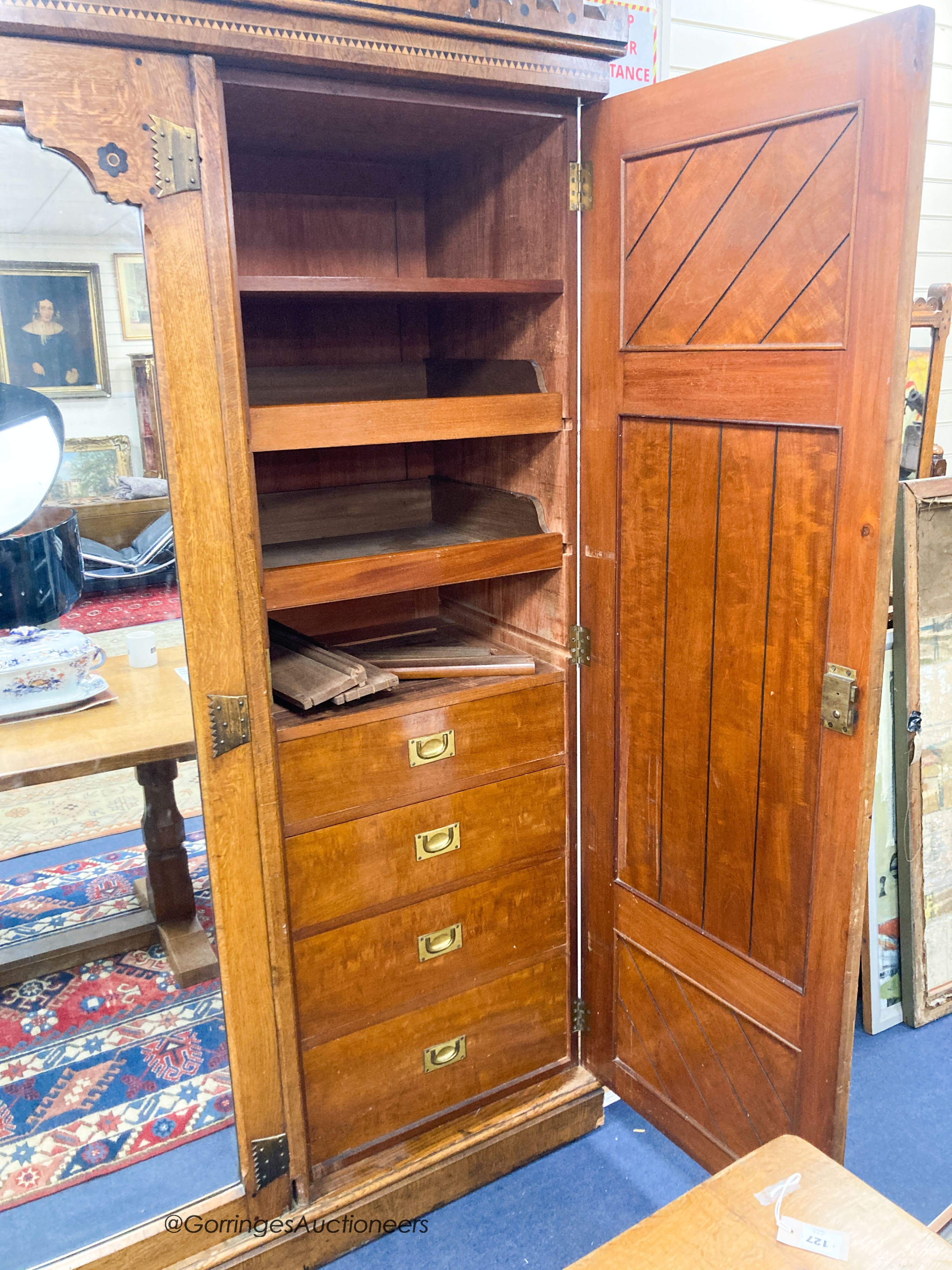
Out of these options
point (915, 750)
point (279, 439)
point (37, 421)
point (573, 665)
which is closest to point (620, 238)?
point (279, 439)

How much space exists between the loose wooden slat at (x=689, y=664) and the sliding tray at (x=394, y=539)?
28 cm

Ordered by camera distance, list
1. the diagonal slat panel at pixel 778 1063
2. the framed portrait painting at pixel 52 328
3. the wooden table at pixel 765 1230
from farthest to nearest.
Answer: the diagonal slat panel at pixel 778 1063, the framed portrait painting at pixel 52 328, the wooden table at pixel 765 1230

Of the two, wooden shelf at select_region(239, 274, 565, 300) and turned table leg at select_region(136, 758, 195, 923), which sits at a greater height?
wooden shelf at select_region(239, 274, 565, 300)

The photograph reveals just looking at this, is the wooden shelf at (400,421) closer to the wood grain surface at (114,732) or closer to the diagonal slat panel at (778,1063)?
the wood grain surface at (114,732)

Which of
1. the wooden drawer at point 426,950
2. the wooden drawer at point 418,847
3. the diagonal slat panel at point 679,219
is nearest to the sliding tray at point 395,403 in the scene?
the diagonal slat panel at point 679,219

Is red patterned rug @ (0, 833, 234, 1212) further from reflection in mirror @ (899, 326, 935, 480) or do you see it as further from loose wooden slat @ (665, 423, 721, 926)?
reflection in mirror @ (899, 326, 935, 480)

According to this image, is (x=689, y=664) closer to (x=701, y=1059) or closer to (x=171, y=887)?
(x=701, y=1059)

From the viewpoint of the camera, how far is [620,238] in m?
1.55

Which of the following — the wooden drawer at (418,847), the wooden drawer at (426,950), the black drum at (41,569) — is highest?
the black drum at (41,569)

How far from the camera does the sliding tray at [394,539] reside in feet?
5.08

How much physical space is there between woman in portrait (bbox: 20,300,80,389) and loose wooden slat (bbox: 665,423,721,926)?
0.92 m

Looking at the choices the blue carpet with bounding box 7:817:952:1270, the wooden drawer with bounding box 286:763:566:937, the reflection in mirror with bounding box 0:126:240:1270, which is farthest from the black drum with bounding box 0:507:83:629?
the wooden drawer with bounding box 286:763:566:937

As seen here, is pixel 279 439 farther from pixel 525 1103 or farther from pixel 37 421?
pixel 525 1103

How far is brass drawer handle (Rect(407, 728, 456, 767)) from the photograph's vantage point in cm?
167
